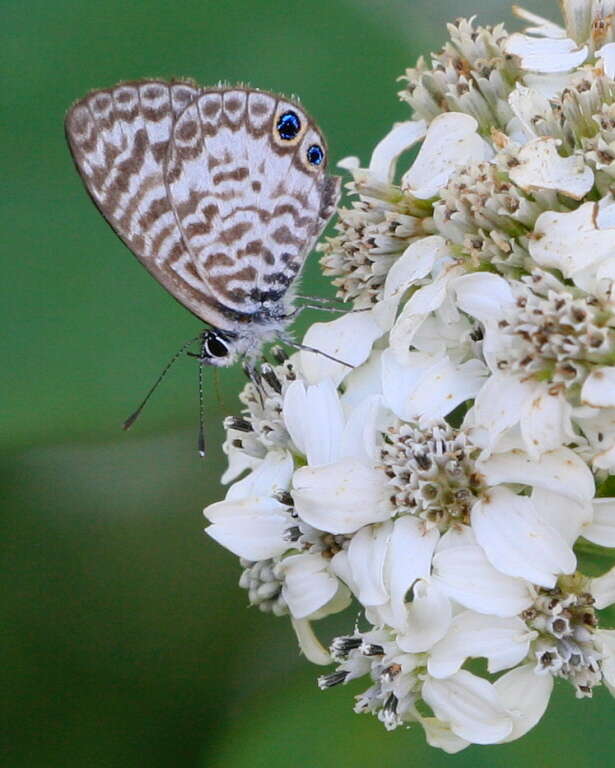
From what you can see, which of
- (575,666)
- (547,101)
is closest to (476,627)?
(575,666)

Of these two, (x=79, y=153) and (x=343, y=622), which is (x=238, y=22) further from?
(x=343, y=622)

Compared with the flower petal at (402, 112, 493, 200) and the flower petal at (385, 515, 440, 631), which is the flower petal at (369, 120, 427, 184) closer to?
the flower petal at (402, 112, 493, 200)

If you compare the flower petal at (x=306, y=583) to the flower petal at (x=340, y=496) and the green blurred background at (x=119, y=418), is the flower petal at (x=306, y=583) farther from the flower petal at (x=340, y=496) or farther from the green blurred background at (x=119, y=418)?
the green blurred background at (x=119, y=418)

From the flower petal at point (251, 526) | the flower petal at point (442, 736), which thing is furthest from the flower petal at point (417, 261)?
the flower petal at point (442, 736)

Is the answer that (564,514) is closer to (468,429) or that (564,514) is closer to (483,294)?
(468,429)

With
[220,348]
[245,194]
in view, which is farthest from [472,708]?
[245,194]
